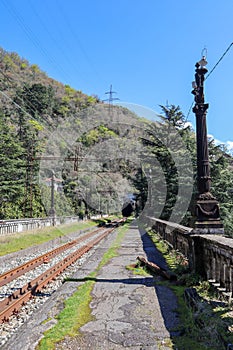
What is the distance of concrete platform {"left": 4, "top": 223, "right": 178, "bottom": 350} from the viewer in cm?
405

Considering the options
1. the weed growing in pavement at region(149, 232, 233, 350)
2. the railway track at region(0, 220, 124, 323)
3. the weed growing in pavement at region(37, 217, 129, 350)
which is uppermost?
the weed growing in pavement at region(149, 232, 233, 350)

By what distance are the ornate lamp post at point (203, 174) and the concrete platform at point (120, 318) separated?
5.26ft

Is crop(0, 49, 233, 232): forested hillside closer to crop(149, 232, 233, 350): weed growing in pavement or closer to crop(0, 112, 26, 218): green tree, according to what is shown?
crop(0, 112, 26, 218): green tree

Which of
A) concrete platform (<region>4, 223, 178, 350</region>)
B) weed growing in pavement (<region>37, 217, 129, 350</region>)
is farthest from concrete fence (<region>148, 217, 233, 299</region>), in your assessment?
weed growing in pavement (<region>37, 217, 129, 350</region>)

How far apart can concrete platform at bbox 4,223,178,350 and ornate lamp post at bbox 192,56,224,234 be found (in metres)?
1.60

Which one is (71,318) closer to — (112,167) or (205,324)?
(205,324)

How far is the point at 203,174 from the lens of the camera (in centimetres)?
696

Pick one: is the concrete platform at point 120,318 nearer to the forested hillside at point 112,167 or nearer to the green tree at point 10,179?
the forested hillside at point 112,167

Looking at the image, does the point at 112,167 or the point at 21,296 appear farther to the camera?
the point at 112,167

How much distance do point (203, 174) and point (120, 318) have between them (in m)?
3.53

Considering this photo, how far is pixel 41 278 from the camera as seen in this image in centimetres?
892

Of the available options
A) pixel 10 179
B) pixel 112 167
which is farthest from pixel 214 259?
pixel 112 167

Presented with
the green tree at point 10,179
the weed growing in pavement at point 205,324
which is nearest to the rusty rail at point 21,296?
the weed growing in pavement at point 205,324

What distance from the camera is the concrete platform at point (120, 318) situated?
4.05m
